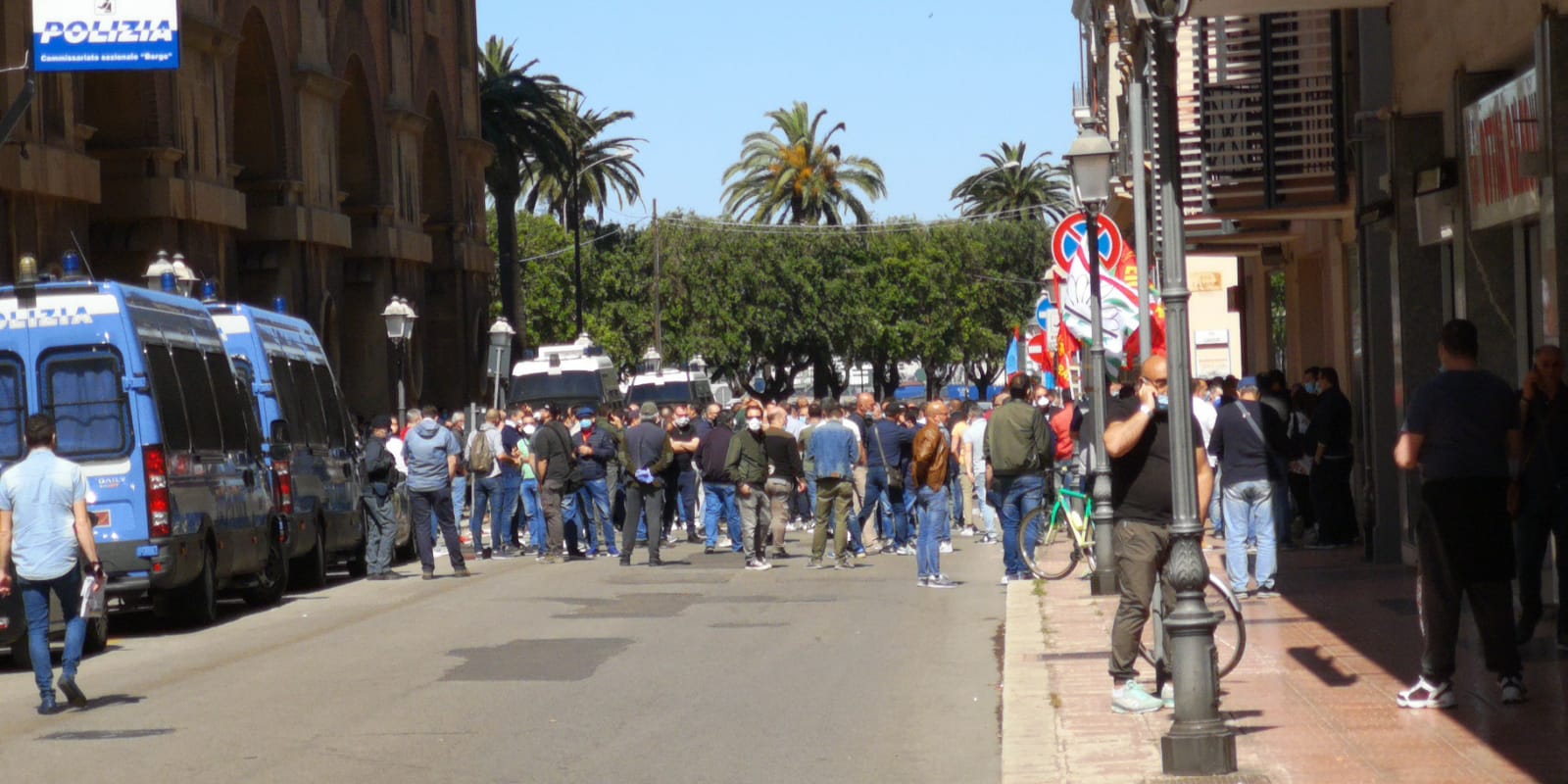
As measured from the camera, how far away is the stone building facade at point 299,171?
94.0 feet

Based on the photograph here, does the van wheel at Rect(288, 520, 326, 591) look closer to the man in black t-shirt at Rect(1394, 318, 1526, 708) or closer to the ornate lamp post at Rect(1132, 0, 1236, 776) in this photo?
the man in black t-shirt at Rect(1394, 318, 1526, 708)

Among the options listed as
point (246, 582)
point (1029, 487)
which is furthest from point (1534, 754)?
point (246, 582)

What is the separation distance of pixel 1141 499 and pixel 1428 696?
1627 millimetres

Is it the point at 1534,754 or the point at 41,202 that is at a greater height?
the point at 41,202

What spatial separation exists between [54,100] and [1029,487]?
1564 centimetres

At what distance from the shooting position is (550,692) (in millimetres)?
12438

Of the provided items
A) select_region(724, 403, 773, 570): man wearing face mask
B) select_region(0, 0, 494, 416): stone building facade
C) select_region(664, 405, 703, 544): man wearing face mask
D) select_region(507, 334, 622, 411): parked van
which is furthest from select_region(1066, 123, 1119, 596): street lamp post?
select_region(507, 334, 622, 411): parked van

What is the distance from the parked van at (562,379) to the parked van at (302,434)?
17.2 metres

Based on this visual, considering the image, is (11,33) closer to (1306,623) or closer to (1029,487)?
(1029,487)

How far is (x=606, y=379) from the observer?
144ft

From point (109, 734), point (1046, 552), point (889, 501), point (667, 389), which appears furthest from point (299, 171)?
point (109, 734)

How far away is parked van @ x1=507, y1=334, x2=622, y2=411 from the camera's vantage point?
4206cm

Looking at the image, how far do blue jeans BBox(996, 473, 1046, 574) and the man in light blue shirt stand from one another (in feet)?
30.0

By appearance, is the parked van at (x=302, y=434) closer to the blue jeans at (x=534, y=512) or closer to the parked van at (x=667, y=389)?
the blue jeans at (x=534, y=512)
